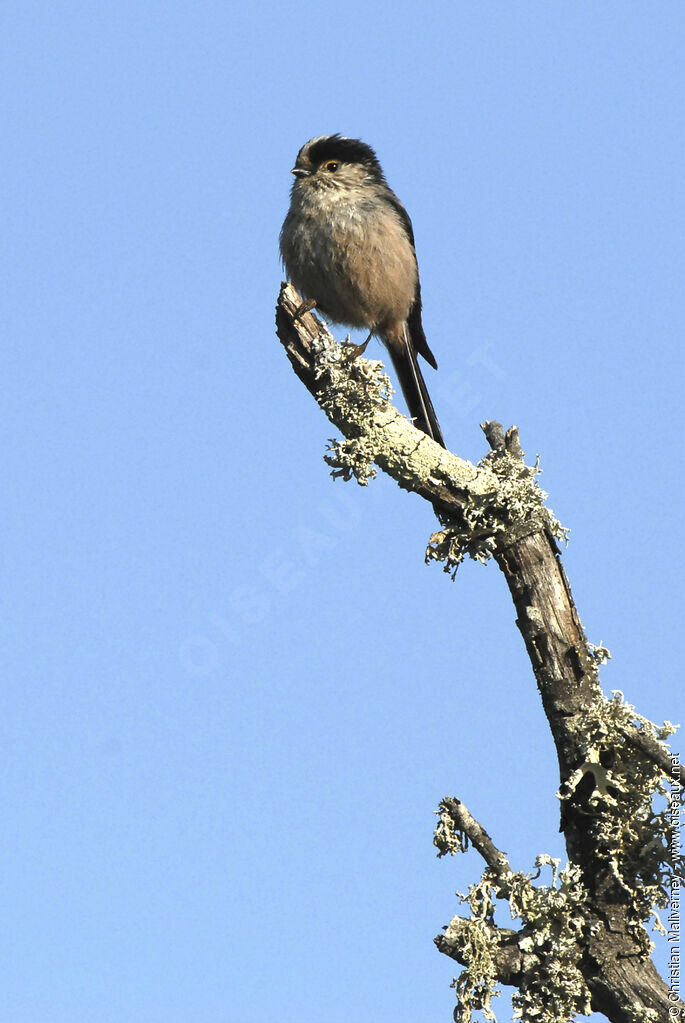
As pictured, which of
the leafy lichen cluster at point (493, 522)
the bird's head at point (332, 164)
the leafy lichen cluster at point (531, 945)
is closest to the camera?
the leafy lichen cluster at point (531, 945)

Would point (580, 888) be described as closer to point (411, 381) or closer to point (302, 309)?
point (302, 309)

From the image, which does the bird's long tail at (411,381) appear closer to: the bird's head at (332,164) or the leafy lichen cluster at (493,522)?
Result: the bird's head at (332,164)

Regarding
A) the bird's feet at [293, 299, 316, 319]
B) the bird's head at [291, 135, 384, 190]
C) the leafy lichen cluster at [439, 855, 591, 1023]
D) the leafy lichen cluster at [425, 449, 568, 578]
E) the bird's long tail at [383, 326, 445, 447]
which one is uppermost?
the bird's head at [291, 135, 384, 190]

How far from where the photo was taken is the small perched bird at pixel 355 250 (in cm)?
653

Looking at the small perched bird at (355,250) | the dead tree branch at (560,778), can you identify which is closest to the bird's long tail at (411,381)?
the small perched bird at (355,250)

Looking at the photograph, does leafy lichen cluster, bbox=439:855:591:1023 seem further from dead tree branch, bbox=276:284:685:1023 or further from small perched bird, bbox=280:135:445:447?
small perched bird, bbox=280:135:445:447

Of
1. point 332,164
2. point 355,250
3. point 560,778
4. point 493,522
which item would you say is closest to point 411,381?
point 355,250

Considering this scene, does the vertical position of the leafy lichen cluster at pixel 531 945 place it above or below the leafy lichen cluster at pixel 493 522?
below

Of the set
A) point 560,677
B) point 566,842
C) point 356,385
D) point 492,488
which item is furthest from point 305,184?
point 566,842

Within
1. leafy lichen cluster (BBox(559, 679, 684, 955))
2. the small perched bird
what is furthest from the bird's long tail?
leafy lichen cluster (BBox(559, 679, 684, 955))

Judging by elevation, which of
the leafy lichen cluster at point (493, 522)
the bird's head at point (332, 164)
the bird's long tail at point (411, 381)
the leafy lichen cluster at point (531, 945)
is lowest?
the leafy lichen cluster at point (531, 945)

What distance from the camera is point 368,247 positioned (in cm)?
654

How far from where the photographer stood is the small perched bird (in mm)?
6531

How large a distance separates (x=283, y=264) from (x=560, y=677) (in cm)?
385
